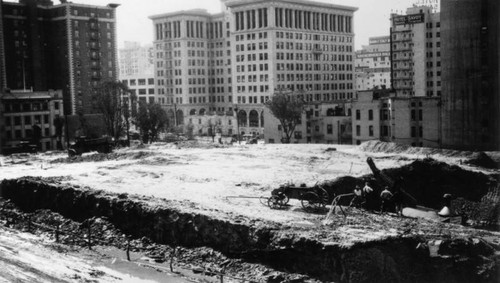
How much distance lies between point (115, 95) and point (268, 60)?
199 ft

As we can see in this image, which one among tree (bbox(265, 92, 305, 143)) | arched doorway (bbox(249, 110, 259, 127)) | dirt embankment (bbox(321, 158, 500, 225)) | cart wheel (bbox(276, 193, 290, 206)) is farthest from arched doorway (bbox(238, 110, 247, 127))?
cart wheel (bbox(276, 193, 290, 206))

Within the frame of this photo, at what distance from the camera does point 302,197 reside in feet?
107

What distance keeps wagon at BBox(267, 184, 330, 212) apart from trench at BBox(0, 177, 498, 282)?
13.5 feet

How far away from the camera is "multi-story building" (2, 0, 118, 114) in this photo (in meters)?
119

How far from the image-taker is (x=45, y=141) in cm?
9794

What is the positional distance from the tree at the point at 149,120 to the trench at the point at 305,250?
5926cm

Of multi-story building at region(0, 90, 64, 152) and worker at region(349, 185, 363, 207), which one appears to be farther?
multi-story building at region(0, 90, 64, 152)

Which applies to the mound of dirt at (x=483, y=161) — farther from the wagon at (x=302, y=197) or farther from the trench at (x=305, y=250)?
the trench at (x=305, y=250)

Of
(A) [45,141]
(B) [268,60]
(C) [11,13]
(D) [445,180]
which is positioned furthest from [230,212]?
(B) [268,60]

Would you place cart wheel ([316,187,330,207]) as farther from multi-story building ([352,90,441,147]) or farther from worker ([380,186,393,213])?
multi-story building ([352,90,441,147])

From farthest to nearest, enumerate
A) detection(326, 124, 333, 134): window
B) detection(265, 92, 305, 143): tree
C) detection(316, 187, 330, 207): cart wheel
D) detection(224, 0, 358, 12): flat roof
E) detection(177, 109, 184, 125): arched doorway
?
detection(177, 109, 184, 125): arched doorway < detection(224, 0, 358, 12): flat roof < detection(326, 124, 333, 134): window < detection(265, 92, 305, 143): tree < detection(316, 187, 330, 207): cart wheel

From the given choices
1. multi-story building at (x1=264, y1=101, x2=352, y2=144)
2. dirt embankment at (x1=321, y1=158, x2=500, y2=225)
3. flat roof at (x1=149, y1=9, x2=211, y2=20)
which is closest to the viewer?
dirt embankment at (x1=321, y1=158, x2=500, y2=225)

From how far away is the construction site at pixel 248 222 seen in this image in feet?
85.8

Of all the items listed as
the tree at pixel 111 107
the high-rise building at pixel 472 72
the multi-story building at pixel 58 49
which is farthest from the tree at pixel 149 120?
the high-rise building at pixel 472 72
